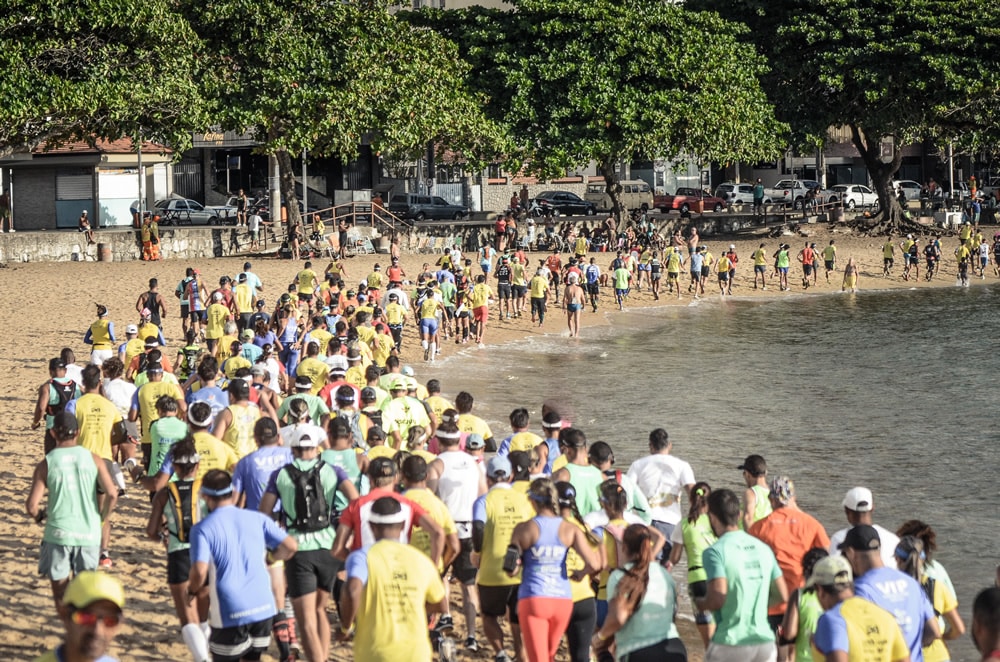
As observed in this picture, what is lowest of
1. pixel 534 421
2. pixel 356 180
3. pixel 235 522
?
pixel 534 421

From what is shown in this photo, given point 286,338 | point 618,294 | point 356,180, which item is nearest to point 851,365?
point 618,294

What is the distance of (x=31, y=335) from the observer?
84.5ft

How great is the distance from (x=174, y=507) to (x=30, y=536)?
14.5 feet

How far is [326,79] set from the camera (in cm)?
3838

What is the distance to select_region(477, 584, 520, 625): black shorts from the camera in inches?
328

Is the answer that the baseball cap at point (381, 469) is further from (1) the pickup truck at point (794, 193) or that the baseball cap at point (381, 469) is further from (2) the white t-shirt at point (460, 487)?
(1) the pickup truck at point (794, 193)

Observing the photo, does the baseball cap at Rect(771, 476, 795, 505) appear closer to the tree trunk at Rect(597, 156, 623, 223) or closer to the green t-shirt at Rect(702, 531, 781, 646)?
the green t-shirt at Rect(702, 531, 781, 646)

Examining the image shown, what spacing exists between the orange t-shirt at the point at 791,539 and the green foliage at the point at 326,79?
30606mm

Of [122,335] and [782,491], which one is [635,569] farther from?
[122,335]

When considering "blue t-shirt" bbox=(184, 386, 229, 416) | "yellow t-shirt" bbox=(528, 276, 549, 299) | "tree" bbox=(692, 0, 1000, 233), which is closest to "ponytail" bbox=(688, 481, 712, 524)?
"blue t-shirt" bbox=(184, 386, 229, 416)

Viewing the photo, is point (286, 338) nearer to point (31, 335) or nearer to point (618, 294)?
point (31, 335)

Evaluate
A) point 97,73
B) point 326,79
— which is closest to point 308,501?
point 97,73

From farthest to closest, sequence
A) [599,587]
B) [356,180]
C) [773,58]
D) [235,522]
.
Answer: [356,180]
[773,58]
[599,587]
[235,522]

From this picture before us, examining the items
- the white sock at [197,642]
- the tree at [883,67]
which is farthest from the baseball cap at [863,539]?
the tree at [883,67]
